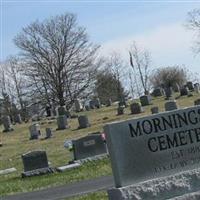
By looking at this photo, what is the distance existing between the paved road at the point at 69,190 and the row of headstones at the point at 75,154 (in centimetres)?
425

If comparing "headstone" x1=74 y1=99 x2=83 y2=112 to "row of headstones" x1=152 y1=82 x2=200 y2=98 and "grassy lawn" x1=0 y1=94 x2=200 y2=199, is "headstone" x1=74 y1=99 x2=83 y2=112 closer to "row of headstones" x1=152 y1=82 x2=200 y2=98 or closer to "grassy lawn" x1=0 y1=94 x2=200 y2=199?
"row of headstones" x1=152 y1=82 x2=200 y2=98

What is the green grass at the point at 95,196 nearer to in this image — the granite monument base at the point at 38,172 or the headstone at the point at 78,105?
the granite monument base at the point at 38,172

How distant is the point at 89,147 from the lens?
69.9 feet

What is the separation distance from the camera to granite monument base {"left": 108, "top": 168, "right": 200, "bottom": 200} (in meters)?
7.03

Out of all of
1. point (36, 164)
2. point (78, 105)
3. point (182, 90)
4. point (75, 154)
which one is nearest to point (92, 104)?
point (78, 105)

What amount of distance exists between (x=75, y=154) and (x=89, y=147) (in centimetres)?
66

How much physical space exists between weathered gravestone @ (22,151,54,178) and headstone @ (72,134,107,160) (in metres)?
1.49

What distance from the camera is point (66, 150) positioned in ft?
87.0

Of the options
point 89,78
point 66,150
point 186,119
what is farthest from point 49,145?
point 89,78

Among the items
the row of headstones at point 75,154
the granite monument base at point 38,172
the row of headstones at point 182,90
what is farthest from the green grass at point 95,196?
the row of headstones at point 182,90

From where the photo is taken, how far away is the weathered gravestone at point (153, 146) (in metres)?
7.15

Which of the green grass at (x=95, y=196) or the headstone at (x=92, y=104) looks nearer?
the green grass at (x=95, y=196)

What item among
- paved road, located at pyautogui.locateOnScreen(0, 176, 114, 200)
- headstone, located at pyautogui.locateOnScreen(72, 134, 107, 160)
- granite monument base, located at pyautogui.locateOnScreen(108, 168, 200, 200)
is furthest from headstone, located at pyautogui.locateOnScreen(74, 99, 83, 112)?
granite monument base, located at pyautogui.locateOnScreen(108, 168, 200, 200)

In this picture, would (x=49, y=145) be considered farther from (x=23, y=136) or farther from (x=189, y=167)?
(x=189, y=167)
